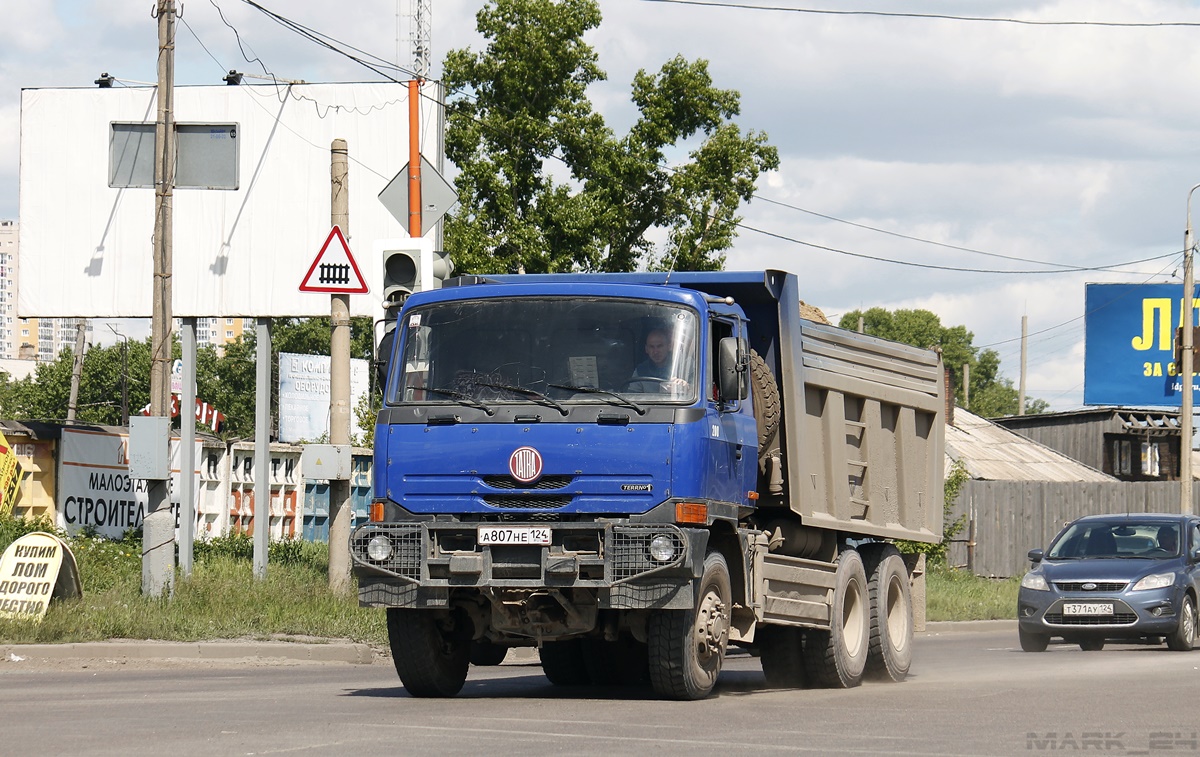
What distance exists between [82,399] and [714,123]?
2238 inches

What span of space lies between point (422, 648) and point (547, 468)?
1555 millimetres

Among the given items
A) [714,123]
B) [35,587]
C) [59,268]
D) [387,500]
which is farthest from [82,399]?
[387,500]

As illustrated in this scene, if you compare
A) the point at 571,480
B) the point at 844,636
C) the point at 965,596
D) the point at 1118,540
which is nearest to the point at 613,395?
the point at 571,480

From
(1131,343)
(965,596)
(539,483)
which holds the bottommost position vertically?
(965,596)

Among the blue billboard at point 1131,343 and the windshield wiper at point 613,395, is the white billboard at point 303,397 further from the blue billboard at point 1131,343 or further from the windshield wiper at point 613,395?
the windshield wiper at point 613,395

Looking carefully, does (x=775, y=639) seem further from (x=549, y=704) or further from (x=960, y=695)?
(x=549, y=704)

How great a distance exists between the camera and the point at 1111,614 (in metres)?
18.7

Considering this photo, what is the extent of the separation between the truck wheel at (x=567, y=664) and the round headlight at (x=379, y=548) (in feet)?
8.44

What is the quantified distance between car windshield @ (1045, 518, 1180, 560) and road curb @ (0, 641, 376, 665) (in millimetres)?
8800

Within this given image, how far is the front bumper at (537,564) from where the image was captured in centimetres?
1017

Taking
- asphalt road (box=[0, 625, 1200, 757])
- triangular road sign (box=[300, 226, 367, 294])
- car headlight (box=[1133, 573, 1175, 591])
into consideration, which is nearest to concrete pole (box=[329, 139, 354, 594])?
triangular road sign (box=[300, 226, 367, 294])

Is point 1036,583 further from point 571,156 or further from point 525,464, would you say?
point 571,156

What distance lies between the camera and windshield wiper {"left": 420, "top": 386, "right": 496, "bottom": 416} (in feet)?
34.5

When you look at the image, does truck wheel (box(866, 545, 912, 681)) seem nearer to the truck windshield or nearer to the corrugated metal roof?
the truck windshield
